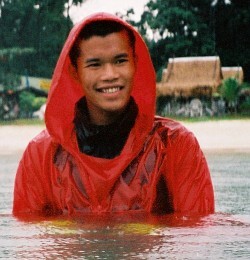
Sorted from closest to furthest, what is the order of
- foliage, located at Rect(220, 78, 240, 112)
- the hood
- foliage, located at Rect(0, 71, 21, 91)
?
the hood → foliage, located at Rect(220, 78, 240, 112) → foliage, located at Rect(0, 71, 21, 91)

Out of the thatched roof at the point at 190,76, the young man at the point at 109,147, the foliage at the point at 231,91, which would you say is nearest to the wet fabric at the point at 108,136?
the young man at the point at 109,147

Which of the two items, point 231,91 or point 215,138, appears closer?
point 215,138

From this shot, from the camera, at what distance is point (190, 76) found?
32.4 m

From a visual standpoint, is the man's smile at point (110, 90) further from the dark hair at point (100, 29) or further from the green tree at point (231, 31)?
the green tree at point (231, 31)

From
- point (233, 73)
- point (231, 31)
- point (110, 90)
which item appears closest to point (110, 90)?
point (110, 90)

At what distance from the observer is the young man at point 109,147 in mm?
2449

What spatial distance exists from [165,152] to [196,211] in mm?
195

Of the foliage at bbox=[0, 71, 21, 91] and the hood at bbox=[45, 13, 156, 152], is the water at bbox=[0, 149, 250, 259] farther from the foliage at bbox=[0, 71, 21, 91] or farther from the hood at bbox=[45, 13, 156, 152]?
the foliage at bbox=[0, 71, 21, 91]

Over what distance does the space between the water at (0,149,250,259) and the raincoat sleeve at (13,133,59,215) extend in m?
0.07

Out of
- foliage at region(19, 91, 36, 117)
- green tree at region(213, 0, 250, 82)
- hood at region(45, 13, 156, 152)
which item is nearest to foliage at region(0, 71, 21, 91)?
foliage at region(19, 91, 36, 117)

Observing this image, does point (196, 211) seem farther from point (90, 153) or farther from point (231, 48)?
point (231, 48)

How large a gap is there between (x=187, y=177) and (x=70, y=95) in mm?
482

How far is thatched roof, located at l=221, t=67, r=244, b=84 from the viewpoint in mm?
33438

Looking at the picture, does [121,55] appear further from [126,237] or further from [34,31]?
[34,31]
